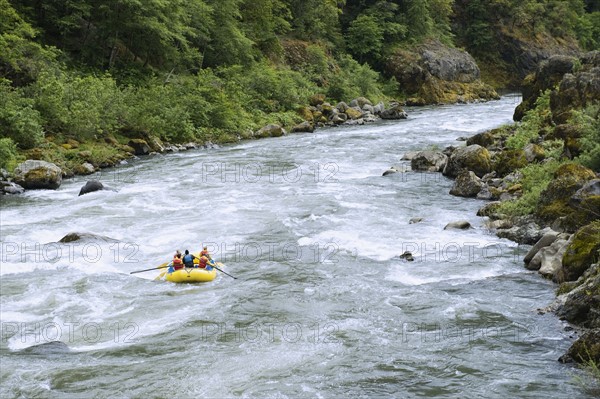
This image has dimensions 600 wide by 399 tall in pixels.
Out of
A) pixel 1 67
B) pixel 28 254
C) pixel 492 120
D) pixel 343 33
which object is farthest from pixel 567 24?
pixel 28 254

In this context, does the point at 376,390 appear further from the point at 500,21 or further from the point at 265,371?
the point at 500,21

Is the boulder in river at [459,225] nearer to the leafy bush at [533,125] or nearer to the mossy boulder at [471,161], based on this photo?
the mossy boulder at [471,161]

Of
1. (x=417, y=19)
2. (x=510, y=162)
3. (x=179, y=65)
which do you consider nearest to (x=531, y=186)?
(x=510, y=162)

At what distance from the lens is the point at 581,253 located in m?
9.74

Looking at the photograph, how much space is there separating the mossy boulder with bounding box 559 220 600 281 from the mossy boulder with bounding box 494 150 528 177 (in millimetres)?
7076

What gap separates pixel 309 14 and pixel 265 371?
131ft

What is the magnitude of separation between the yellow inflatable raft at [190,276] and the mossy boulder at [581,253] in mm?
5682

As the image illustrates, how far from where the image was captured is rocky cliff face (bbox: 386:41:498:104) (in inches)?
1800

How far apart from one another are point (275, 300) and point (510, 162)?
9809mm

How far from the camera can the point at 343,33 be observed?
50250 mm

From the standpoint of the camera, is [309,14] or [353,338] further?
[309,14]

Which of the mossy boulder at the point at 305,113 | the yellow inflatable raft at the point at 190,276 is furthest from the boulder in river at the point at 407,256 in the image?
the mossy boulder at the point at 305,113

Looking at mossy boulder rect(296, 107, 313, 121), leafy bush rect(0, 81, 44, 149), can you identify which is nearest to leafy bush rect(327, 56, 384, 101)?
mossy boulder rect(296, 107, 313, 121)

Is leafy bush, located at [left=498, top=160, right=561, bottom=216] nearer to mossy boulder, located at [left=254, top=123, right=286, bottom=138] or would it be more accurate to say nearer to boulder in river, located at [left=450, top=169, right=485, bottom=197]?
boulder in river, located at [left=450, top=169, right=485, bottom=197]
